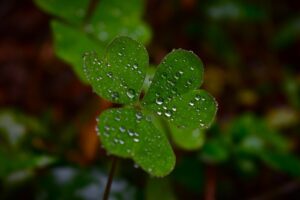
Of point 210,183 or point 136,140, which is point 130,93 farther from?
point 210,183

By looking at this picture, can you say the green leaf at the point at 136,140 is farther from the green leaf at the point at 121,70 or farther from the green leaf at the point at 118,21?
the green leaf at the point at 118,21

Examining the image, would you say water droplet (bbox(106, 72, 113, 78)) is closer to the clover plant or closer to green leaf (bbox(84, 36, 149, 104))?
green leaf (bbox(84, 36, 149, 104))

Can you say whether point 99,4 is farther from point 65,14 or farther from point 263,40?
point 263,40

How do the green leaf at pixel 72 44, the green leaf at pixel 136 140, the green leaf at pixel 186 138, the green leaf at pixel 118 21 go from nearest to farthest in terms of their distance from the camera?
the green leaf at pixel 136 140 → the green leaf at pixel 186 138 → the green leaf at pixel 72 44 → the green leaf at pixel 118 21

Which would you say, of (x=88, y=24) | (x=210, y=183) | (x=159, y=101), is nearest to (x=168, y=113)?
(x=159, y=101)

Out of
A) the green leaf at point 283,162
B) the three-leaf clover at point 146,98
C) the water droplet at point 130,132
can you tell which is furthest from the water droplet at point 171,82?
the green leaf at point 283,162

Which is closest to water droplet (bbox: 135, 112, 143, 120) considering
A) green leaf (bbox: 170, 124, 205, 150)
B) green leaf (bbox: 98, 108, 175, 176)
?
green leaf (bbox: 98, 108, 175, 176)

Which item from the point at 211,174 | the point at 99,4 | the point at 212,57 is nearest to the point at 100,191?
the point at 211,174
